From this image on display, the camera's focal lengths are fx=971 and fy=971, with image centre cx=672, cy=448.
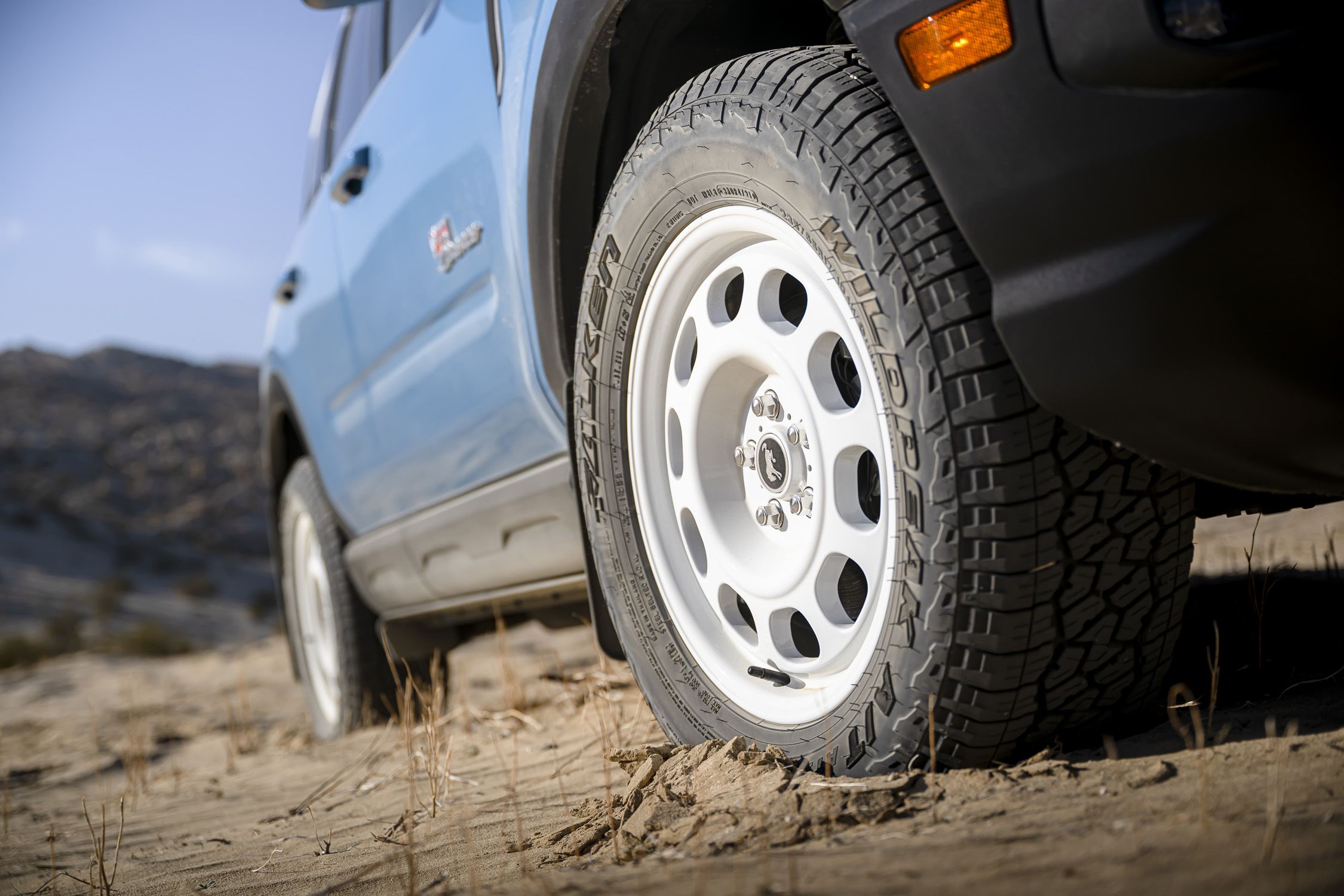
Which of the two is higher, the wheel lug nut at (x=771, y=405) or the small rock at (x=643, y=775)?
the wheel lug nut at (x=771, y=405)

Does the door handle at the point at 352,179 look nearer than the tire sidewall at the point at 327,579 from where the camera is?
Yes

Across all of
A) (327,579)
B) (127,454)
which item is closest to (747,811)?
(327,579)

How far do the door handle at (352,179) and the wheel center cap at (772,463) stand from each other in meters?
1.69

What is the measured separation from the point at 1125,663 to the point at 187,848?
196 centimetres

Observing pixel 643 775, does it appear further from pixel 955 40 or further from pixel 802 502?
pixel 955 40

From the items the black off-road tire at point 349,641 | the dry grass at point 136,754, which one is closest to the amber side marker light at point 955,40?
the dry grass at point 136,754

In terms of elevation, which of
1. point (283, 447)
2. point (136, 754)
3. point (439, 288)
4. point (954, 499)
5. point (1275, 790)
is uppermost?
point (283, 447)

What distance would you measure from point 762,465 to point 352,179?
1.77m

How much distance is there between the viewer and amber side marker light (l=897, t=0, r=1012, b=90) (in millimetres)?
1082

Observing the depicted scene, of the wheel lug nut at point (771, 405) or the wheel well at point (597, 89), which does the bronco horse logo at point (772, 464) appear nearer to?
the wheel lug nut at point (771, 405)

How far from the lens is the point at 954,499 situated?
118cm

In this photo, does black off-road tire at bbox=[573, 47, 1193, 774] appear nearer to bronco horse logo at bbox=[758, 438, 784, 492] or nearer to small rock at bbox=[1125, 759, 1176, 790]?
small rock at bbox=[1125, 759, 1176, 790]

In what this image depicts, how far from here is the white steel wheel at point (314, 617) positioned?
393 centimetres

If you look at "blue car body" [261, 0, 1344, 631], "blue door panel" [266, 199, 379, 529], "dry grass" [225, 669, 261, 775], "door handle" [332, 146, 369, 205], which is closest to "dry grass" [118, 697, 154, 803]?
"dry grass" [225, 669, 261, 775]
